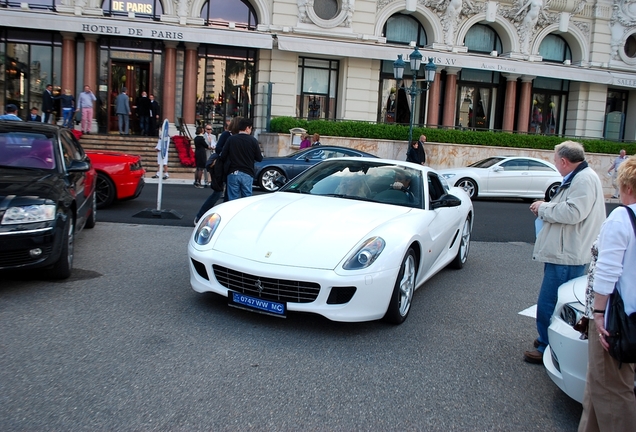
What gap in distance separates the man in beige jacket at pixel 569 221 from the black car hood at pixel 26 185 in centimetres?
447

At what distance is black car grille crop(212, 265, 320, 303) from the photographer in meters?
4.70

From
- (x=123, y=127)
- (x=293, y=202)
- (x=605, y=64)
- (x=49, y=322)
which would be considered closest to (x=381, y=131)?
(x=123, y=127)

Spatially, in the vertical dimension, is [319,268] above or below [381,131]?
below

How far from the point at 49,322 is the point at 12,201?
4.34 ft

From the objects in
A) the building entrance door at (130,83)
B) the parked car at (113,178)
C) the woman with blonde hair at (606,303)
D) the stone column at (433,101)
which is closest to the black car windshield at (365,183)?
the woman with blonde hair at (606,303)

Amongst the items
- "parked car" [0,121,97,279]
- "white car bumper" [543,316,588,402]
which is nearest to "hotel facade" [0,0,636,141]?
"parked car" [0,121,97,279]

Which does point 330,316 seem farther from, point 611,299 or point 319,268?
point 611,299

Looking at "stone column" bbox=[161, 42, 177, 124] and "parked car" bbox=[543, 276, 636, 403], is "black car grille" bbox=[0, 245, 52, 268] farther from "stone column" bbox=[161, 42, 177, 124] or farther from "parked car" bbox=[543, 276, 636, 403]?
"stone column" bbox=[161, 42, 177, 124]

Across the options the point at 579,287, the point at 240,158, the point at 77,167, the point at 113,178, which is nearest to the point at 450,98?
the point at 113,178

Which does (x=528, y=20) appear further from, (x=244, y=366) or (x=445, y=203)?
(x=244, y=366)

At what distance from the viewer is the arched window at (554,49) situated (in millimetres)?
29562

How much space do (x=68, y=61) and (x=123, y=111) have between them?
342 centimetres

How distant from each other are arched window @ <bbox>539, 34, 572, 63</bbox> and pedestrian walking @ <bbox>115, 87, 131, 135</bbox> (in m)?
19.8

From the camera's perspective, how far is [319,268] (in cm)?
471
